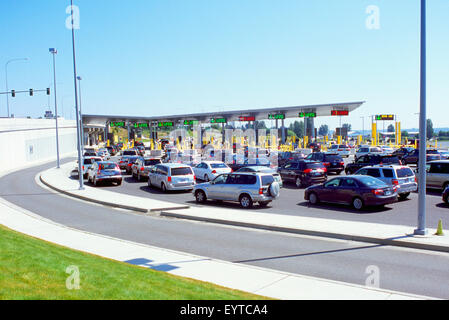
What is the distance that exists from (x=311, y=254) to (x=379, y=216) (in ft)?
21.5

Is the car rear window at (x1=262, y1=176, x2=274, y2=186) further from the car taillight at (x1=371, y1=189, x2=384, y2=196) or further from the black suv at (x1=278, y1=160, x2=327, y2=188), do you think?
the black suv at (x1=278, y1=160, x2=327, y2=188)

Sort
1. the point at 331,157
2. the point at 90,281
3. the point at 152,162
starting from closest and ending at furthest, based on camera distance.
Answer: the point at 90,281, the point at 331,157, the point at 152,162

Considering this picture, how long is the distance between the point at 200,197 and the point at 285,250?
9.85m

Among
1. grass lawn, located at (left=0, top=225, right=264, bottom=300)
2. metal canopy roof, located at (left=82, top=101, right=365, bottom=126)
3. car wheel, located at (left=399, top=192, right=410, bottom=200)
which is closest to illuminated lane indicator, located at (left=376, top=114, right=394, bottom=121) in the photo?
metal canopy roof, located at (left=82, top=101, right=365, bottom=126)

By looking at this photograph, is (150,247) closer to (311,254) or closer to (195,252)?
(195,252)

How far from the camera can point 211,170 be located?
28.5 meters

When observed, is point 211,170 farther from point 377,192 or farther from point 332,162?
point 377,192

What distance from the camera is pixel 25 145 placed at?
5509 centimetres

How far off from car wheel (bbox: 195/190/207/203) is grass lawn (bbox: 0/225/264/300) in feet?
36.8

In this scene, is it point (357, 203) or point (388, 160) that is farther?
Answer: point (388, 160)

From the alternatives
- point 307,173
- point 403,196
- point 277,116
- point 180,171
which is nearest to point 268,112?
point 277,116

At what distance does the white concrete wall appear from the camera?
48.3 meters

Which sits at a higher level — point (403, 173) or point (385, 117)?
point (385, 117)
